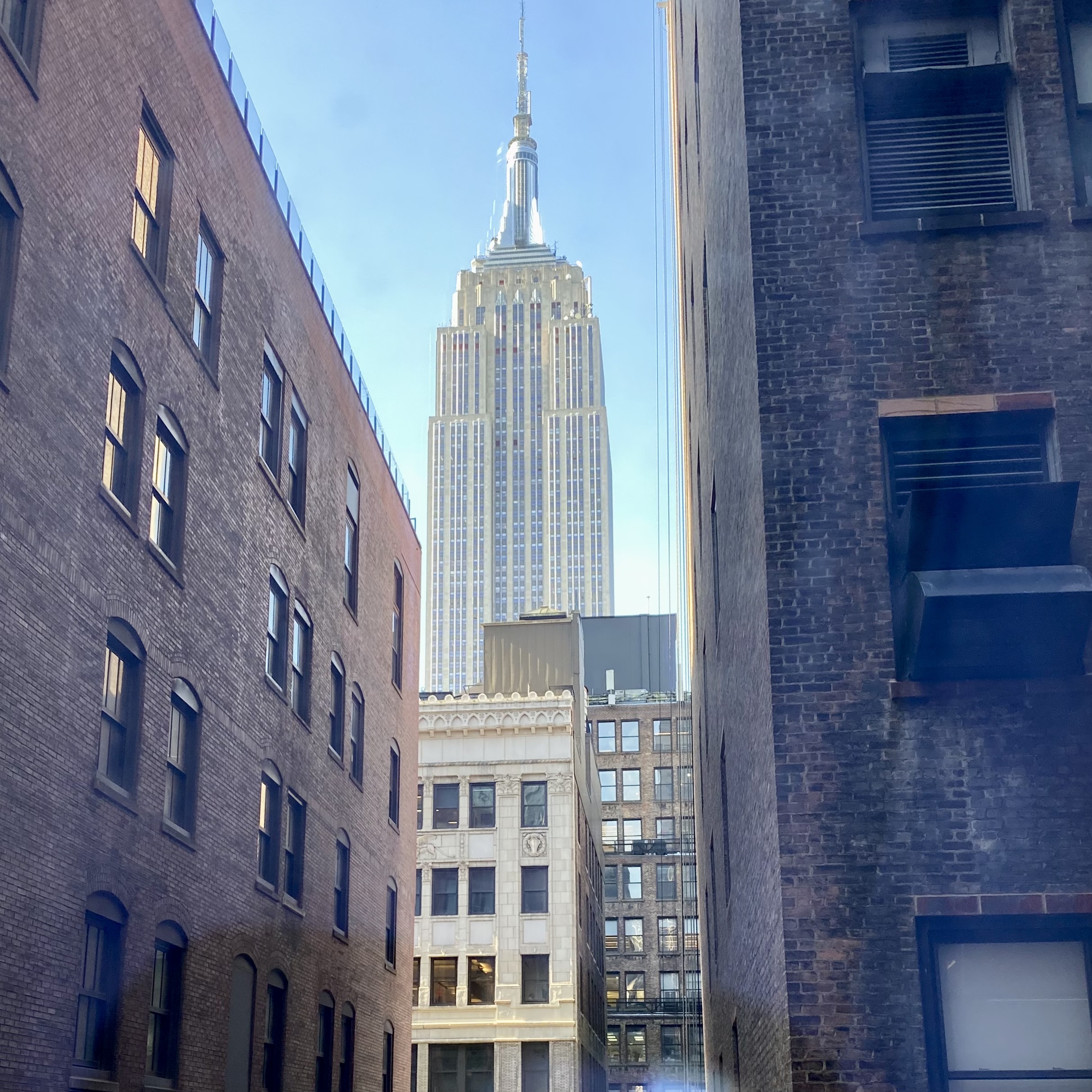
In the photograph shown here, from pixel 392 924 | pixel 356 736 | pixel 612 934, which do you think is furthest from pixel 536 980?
pixel 612 934

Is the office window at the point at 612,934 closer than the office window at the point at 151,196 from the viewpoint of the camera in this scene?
A: No

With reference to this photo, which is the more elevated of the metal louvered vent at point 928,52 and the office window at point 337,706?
the metal louvered vent at point 928,52

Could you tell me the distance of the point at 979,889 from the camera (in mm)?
11289

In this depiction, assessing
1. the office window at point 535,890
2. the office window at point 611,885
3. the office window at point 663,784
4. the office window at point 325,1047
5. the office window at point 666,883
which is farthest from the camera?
the office window at point 663,784

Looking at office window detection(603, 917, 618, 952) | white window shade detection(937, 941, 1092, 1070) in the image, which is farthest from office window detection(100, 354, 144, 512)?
office window detection(603, 917, 618, 952)

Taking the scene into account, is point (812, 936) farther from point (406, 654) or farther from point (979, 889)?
point (406, 654)

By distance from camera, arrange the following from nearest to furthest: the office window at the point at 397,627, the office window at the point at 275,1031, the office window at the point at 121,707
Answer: the office window at the point at 121,707, the office window at the point at 275,1031, the office window at the point at 397,627

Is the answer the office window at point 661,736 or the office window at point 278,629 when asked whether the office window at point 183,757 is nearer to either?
the office window at point 278,629

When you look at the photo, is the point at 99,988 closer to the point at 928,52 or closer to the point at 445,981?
the point at 928,52

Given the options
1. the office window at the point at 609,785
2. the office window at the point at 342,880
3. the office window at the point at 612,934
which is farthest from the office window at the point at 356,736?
the office window at the point at 609,785

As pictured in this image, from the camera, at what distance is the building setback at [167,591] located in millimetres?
15242

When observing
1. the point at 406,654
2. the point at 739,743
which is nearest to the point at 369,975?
the point at 406,654

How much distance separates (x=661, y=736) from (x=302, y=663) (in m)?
65.2

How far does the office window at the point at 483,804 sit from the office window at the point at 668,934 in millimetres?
34962
